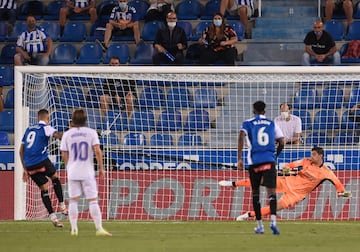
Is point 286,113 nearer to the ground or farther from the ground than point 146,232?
farther from the ground

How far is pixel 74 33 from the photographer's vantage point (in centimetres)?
2531

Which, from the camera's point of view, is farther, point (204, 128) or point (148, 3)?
point (148, 3)

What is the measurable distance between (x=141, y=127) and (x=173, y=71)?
1.61m

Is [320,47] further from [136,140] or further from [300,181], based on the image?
[136,140]

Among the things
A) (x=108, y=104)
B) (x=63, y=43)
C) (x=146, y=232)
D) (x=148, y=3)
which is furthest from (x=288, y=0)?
(x=146, y=232)

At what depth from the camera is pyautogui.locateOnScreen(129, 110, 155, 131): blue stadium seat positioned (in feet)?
67.5

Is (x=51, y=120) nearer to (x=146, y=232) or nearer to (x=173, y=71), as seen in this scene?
(x=173, y=71)

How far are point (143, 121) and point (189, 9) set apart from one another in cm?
542

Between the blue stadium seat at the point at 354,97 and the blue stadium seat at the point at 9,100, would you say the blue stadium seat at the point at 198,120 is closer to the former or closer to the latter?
the blue stadium seat at the point at 354,97

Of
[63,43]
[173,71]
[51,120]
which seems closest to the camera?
[173,71]

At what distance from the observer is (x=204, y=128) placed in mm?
Result: 20531

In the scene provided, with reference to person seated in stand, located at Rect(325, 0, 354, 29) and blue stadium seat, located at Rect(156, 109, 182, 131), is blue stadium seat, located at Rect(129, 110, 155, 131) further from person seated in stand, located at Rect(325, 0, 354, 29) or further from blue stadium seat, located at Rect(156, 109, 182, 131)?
person seated in stand, located at Rect(325, 0, 354, 29)

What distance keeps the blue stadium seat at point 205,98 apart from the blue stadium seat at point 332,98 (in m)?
1.86

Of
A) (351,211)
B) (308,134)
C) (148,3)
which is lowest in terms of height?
(351,211)
